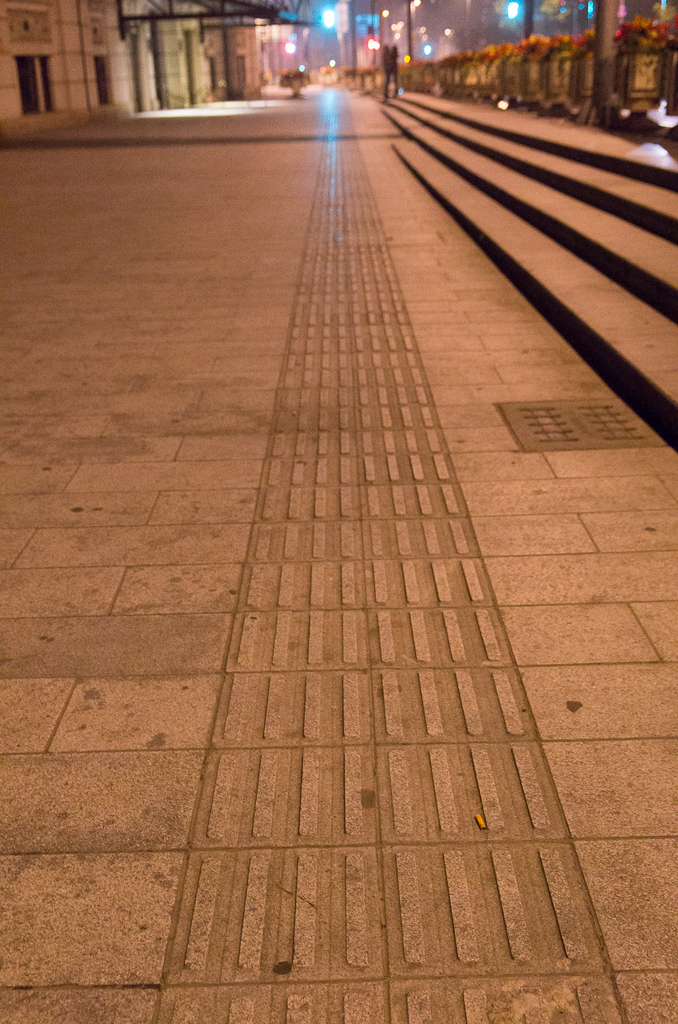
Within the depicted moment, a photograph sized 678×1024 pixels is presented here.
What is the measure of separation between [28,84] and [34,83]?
0.26 metres

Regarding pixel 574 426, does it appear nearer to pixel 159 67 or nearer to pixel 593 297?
pixel 593 297

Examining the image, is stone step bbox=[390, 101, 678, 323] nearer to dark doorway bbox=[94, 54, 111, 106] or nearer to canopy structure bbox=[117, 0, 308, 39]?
dark doorway bbox=[94, 54, 111, 106]

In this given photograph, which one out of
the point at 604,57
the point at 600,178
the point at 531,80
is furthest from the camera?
the point at 531,80

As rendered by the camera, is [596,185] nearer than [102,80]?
Yes

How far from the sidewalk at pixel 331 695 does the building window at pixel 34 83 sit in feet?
84.0

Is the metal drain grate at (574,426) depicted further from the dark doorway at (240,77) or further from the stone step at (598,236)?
the dark doorway at (240,77)

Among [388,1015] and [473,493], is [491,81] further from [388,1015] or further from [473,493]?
[388,1015]

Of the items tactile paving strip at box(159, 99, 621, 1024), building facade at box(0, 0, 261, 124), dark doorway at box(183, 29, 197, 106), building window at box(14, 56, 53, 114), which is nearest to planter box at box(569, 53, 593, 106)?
building facade at box(0, 0, 261, 124)

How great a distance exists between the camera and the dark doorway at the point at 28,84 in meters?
28.6

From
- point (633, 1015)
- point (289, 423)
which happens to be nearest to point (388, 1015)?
point (633, 1015)

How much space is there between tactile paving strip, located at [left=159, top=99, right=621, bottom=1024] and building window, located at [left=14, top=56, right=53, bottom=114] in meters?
28.6

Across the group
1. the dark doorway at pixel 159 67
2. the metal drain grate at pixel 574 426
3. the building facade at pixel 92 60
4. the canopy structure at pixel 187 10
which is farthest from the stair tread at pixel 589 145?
the dark doorway at pixel 159 67

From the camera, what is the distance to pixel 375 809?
8.59 feet

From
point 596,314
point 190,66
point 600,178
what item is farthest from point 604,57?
point 190,66
